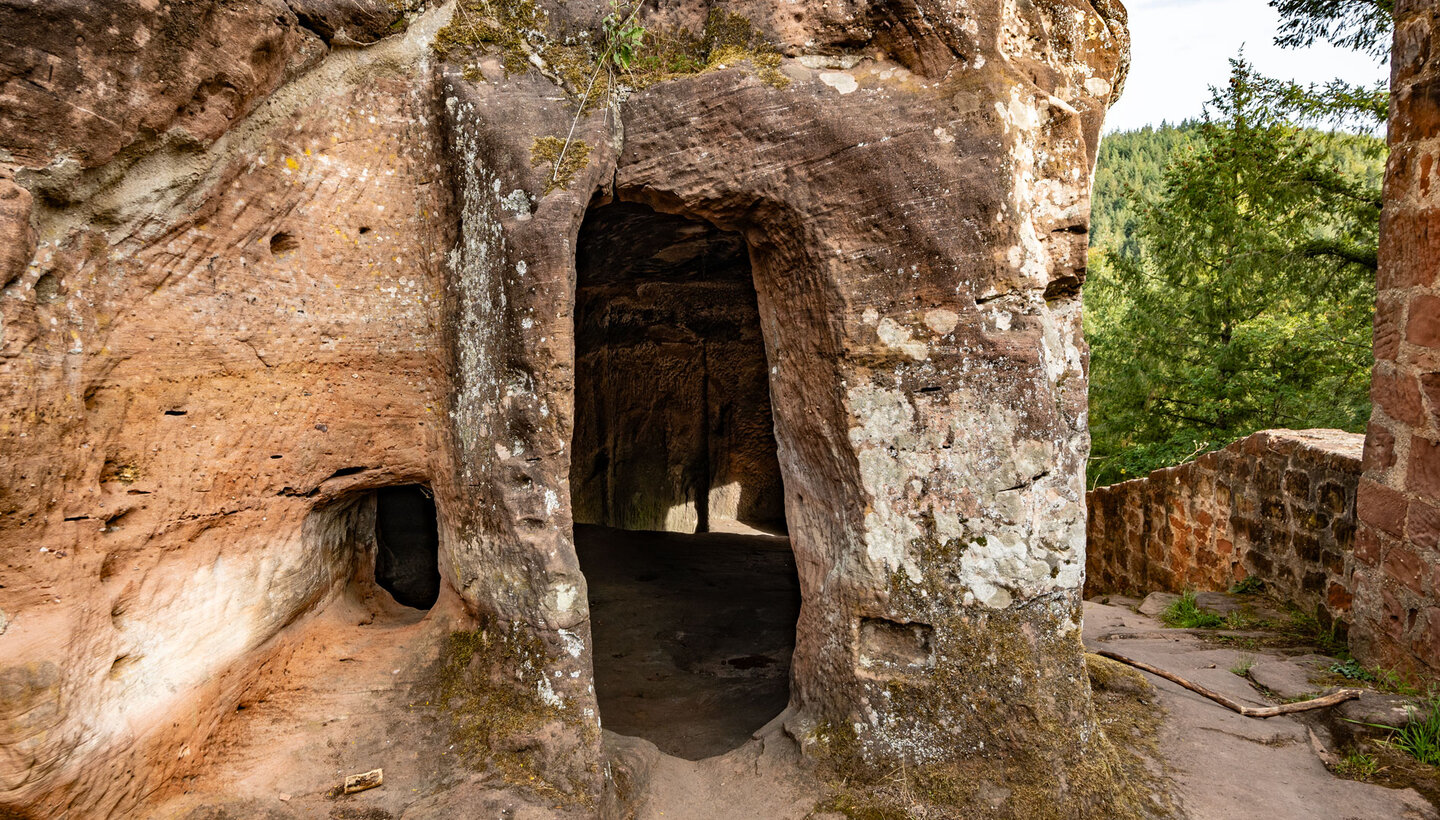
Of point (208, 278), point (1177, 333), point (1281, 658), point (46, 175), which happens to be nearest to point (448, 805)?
point (208, 278)

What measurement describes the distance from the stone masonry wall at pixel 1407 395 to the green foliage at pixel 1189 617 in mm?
978

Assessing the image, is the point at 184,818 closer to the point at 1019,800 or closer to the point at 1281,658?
the point at 1019,800

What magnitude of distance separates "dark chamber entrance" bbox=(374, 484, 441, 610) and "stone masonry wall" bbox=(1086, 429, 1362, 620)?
17.0ft

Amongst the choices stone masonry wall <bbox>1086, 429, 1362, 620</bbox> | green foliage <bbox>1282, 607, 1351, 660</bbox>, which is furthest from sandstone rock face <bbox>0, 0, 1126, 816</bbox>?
stone masonry wall <bbox>1086, 429, 1362, 620</bbox>

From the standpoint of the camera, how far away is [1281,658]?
4.21 m

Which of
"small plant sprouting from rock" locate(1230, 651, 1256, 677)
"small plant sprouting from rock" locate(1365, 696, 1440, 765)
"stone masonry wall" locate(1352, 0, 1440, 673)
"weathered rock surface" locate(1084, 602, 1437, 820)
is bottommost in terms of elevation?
"weathered rock surface" locate(1084, 602, 1437, 820)

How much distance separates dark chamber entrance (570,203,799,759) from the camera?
4.39 m

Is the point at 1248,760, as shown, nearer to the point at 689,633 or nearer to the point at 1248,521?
the point at 1248,521

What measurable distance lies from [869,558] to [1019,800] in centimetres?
101

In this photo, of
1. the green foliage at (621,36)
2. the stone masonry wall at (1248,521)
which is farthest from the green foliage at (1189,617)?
the green foliage at (621,36)

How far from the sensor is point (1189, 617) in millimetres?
5102

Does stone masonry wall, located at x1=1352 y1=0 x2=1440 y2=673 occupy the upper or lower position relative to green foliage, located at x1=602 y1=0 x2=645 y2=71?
lower

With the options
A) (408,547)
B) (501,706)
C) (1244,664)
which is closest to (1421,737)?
(1244,664)

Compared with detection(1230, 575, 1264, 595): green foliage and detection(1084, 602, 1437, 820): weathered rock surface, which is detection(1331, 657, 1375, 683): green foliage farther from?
detection(1230, 575, 1264, 595): green foliage
